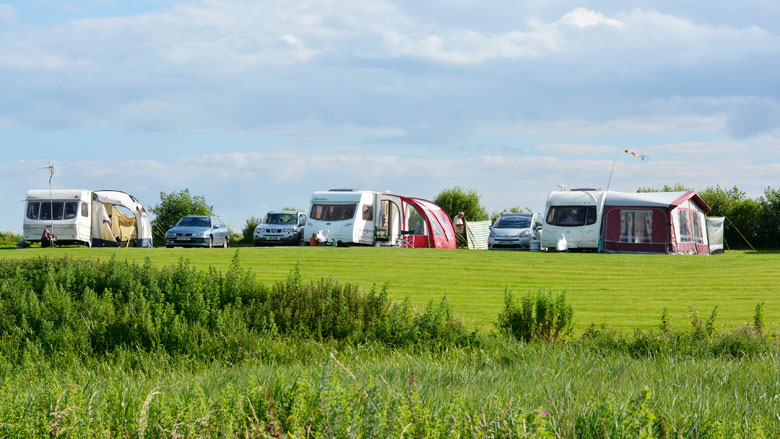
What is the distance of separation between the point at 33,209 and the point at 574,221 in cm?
1961

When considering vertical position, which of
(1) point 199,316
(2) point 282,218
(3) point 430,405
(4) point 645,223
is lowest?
(3) point 430,405

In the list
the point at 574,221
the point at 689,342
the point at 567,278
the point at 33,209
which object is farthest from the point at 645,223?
the point at 33,209

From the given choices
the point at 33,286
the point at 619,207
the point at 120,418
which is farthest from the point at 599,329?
the point at 619,207

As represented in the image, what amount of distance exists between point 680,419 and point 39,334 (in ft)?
27.2

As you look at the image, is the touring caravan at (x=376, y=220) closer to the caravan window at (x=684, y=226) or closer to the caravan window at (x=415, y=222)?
the caravan window at (x=415, y=222)

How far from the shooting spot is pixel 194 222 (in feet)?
100

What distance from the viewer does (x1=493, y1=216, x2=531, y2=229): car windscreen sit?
2861 cm

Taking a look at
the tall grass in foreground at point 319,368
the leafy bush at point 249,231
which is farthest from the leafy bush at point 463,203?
the tall grass in foreground at point 319,368

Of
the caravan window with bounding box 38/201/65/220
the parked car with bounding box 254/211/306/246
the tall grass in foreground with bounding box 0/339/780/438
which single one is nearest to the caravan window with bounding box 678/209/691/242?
the parked car with bounding box 254/211/306/246

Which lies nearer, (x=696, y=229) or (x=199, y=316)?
(x=199, y=316)

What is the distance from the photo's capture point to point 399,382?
544 cm

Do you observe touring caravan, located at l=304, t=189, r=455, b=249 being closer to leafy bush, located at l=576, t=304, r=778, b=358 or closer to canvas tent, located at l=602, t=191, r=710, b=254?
canvas tent, located at l=602, t=191, r=710, b=254

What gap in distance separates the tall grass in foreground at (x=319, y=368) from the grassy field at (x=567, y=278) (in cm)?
190

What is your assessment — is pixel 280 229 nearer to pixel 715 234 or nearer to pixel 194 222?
pixel 194 222
